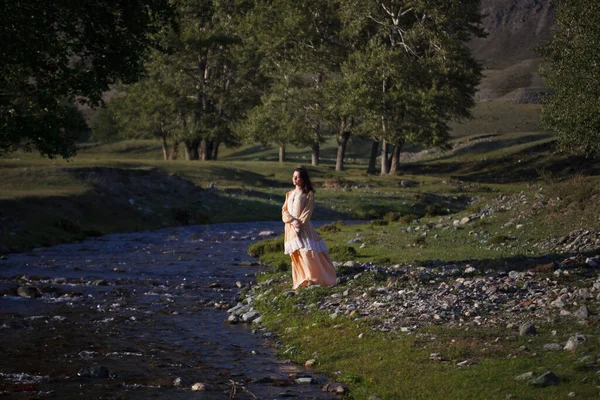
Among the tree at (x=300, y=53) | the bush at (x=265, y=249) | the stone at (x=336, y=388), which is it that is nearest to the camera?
the stone at (x=336, y=388)

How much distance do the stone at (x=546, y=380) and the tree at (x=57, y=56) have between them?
16205mm

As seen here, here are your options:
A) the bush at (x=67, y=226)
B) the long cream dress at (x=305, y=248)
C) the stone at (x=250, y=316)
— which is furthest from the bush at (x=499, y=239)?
the bush at (x=67, y=226)

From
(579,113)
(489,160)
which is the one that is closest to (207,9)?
(579,113)

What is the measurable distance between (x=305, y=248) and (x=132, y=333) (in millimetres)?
5175

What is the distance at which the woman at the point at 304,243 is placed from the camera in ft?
67.5

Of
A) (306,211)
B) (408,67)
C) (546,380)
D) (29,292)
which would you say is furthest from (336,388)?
(408,67)

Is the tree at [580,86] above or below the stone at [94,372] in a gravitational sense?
above

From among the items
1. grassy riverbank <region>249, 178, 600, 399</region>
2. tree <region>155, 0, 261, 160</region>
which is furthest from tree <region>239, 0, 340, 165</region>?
grassy riverbank <region>249, 178, 600, 399</region>

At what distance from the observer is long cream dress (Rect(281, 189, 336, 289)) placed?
20.6m

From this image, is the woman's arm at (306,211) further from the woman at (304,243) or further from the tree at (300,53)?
the tree at (300,53)

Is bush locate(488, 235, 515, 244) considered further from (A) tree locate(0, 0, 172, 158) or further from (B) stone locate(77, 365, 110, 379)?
(B) stone locate(77, 365, 110, 379)

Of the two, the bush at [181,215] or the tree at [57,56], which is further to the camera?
the bush at [181,215]

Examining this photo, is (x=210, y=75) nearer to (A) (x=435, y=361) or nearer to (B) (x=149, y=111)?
(B) (x=149, y=111)

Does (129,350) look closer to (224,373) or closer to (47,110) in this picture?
(224,373)
